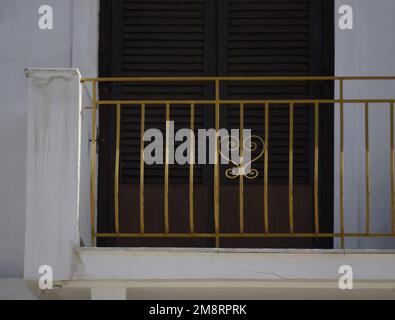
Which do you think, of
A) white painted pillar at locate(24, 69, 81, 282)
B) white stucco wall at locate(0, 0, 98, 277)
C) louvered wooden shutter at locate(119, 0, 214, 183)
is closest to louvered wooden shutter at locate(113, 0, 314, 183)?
louvered wooden shutter at locate(119, 0, 214, 183)

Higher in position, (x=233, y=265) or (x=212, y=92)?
(x=212, y=92)

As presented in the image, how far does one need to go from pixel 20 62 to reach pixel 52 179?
1.96 metres

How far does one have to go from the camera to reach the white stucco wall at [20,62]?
7.32 meters

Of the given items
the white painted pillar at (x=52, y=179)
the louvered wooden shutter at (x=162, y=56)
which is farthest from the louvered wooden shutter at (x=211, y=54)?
the white painted pillar at (x=52, y=179)

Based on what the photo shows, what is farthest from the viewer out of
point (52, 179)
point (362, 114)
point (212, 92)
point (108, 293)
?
point (212, 92)

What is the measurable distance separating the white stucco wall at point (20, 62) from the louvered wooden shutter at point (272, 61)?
1129 millimetres

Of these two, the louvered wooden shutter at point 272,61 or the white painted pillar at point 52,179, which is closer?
the white painted pillar at point 52,179

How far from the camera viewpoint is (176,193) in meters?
7.30

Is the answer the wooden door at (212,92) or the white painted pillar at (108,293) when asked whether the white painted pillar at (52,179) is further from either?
the wooden door at (212,92)

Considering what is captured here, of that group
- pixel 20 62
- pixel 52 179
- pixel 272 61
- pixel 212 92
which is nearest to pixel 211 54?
pixel 212 92

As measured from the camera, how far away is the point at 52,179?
5746 mm

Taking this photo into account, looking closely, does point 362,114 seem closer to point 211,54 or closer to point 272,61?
point 272,61
